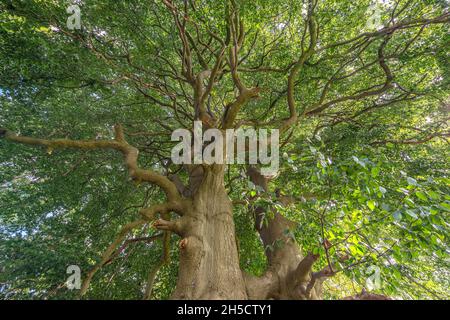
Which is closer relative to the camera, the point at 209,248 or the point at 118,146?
the point at 209,248

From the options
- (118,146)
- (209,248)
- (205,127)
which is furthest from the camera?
(205,127)

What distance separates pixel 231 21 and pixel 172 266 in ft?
15.0

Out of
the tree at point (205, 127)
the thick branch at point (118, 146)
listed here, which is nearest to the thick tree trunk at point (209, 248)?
the tree at point (205, 127)

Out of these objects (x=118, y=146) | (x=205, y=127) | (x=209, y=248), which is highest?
(x=205, y=127)

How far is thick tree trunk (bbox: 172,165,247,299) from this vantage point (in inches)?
83.0

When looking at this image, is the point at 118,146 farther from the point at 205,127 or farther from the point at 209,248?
the point at 209,248

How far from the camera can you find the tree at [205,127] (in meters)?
2.41

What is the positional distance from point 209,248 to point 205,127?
201 centimetres

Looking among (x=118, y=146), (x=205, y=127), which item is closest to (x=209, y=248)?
(x=118, y=146)

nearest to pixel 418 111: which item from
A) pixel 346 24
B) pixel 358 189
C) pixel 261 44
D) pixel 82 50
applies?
pixel 346 24

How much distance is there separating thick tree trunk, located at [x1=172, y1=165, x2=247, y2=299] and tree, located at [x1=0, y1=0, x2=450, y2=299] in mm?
16

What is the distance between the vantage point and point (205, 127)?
3660mm

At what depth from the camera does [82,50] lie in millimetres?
3652

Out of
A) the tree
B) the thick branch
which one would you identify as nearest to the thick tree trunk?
the tree
